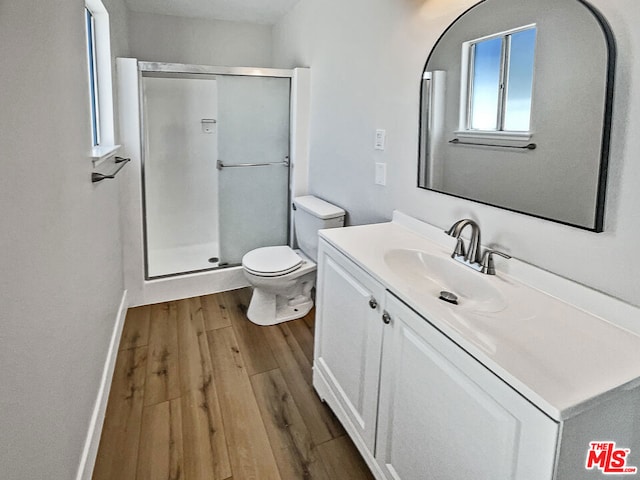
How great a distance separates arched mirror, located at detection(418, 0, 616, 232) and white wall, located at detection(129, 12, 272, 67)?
2448mm

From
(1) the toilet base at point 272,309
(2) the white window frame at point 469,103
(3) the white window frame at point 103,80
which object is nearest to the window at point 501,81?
(2) the white window frame at point 469,103

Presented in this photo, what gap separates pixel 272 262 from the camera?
2713mm

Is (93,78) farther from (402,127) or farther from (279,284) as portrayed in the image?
(402,127)

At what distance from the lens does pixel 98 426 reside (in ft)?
5.65

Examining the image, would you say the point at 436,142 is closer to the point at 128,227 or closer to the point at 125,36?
the point at 128,227

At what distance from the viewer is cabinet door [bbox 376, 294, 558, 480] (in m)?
0.88

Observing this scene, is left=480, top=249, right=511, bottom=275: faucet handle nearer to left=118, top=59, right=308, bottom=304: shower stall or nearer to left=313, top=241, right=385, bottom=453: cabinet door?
left=313, top=241, right=385, bottom=453: cabinet door

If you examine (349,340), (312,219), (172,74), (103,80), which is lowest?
(349,340)

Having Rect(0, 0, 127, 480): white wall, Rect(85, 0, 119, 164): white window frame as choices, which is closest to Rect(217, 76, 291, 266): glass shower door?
Rect(85, 0, 119, 164): white window frame

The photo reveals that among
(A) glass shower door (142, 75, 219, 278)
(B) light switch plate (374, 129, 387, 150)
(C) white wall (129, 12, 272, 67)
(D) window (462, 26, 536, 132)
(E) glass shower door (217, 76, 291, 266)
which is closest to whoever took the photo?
(D) window (462, 26, 536, 132)

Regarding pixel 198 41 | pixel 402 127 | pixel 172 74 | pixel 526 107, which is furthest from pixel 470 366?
pixel 198 41

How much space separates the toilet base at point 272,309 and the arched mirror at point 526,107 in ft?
4.72

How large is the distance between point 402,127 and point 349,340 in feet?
3.43

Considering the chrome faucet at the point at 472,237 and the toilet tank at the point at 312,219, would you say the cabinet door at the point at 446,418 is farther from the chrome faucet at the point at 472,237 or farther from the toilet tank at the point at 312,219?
the toilet tank at the point at 312,219
